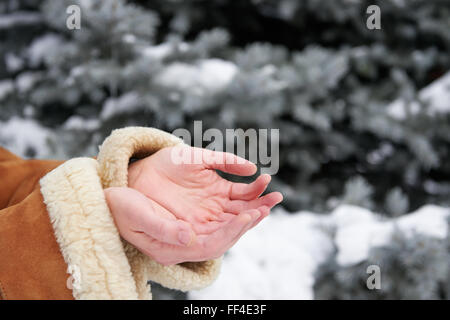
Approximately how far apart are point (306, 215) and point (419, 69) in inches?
25.6

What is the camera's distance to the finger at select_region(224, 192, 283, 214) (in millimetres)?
451

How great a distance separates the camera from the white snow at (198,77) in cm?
94

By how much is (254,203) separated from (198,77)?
1.87 feet

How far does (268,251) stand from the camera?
0.96m

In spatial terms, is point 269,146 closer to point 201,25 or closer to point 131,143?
point 201,25

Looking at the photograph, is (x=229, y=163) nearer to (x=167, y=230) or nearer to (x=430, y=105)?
(x=167, y=230)

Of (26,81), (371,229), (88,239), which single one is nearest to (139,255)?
(88,239)

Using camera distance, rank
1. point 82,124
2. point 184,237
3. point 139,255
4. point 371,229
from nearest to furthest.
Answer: point 184,237
point 139,255
point 371,229
point 82,124

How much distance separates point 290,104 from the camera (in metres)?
1.06

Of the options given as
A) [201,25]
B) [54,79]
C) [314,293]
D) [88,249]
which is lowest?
[314,293]
